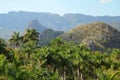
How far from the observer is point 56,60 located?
104875 millimetres

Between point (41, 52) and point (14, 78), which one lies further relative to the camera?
point (41, 52)

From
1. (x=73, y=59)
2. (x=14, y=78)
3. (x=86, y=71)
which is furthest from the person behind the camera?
(x=86, y=71)

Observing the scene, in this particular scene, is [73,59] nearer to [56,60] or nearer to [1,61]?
[56,60]

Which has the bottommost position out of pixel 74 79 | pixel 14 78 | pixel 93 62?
pixel 74 79

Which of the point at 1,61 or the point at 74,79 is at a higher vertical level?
the point at 1,61

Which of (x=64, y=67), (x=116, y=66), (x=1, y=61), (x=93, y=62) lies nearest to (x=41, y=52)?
(x=64, y=67)

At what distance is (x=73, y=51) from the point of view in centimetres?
11756

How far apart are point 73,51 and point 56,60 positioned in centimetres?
1422

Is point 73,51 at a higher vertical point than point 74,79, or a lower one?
higher

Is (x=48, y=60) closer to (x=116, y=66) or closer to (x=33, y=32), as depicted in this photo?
(x=116, y=66)

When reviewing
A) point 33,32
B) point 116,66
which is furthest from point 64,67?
point 33,32

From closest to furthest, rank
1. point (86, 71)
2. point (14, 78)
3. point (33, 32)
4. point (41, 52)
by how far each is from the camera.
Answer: point (14, 78), point (41, 52), point (86, 71), point (33, 32)

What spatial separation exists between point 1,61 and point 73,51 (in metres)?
65.4

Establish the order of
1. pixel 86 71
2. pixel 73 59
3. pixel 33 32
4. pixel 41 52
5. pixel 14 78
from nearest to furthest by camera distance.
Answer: pixel 14 78
pixel 41 52
pixel 73 59
pixel 86 71
pixel 33 32
